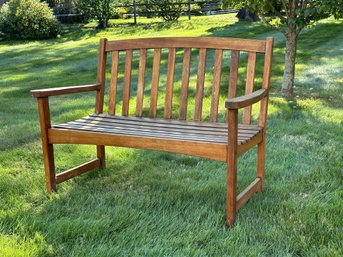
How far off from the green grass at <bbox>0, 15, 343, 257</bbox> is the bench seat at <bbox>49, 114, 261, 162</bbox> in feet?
1.33

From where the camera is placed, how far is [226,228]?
2.81m

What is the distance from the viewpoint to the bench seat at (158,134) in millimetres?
2850

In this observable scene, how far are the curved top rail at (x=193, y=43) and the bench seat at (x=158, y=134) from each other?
0.56 meters

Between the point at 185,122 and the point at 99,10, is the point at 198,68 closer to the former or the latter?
the point at 185,122

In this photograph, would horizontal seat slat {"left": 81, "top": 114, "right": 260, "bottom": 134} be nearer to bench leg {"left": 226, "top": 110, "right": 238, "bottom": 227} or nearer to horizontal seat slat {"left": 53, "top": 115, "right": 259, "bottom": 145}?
horizontal seat slat {"left": 53, "top": 115, "right": 259, "bottom": 145}

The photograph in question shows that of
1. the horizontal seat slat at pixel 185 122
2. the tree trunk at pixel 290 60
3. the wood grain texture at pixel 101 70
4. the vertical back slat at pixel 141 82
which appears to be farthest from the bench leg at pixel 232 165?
the tree trunk at pixel 290 60

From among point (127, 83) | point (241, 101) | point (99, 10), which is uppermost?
point (241, 101)

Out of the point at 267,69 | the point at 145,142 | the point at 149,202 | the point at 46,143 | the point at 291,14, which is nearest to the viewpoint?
the point at 145,142

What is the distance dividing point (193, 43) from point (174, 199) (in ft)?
3.88

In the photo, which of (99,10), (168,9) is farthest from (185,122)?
(168,9)

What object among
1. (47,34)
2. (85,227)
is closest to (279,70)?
(85,227)

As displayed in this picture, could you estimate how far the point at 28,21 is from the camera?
675 inches

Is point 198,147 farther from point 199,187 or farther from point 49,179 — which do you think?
point 49,179

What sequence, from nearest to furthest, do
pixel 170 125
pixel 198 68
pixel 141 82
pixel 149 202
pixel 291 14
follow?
pixel 149 202
pixel 170 125
pixel 198 68
pixel 141 82
pixel 291 14
